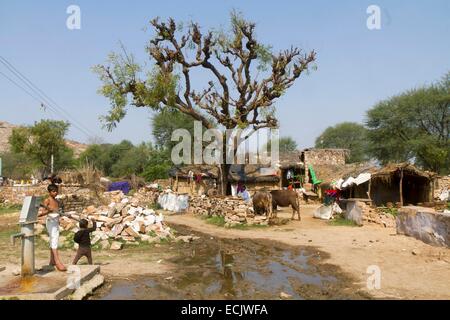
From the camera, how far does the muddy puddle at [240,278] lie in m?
7.33

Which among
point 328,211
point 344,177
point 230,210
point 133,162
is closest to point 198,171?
point 344,177

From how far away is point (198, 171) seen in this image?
3259 cm

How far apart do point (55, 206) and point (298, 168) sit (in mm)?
27187

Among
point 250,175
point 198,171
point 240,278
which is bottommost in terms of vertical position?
point 240,278

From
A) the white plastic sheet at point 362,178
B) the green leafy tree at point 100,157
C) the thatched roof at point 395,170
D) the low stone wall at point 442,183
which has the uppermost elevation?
the green leafy tree at point 100,157

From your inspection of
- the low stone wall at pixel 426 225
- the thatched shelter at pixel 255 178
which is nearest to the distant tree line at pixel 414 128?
the thatched shelter at pixel 255 178

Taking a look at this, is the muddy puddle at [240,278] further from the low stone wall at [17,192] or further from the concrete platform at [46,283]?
the low stone wall at [17,192]

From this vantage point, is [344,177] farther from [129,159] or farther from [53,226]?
[129,159]

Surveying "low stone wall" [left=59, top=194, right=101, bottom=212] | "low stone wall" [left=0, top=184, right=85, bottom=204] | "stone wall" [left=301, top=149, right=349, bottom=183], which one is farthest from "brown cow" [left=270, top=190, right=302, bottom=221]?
"low stone wall" [left=0, top=184, right=85, bottom=204]

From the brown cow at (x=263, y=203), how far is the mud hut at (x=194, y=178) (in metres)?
13.3

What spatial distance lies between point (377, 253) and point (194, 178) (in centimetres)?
2230

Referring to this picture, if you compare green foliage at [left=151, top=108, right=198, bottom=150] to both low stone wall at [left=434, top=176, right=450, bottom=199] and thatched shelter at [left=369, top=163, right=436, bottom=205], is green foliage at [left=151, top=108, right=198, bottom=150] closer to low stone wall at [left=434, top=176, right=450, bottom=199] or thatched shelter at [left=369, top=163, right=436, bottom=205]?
low stone wall at [left=434, top=176, right=450, bottom=199]

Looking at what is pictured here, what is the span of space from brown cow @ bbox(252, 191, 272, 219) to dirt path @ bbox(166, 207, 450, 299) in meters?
1.14

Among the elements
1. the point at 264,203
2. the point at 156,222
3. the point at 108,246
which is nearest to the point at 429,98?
the point at 264,203
